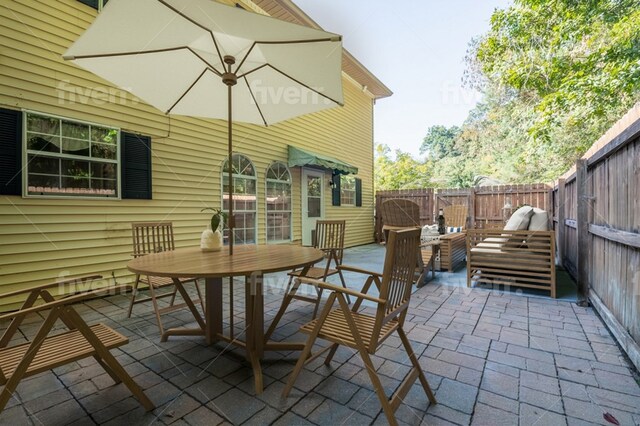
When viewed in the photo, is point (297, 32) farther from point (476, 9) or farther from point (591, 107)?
point (476, 9)

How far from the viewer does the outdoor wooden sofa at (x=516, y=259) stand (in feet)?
12.0

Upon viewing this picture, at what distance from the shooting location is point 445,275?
16.1 feet

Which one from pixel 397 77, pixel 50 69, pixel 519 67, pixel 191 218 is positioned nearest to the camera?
pixel 50 69

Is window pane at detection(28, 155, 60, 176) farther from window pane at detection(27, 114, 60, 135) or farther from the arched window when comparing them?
the arched window

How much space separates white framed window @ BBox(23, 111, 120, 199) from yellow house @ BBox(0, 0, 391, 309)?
1 cm

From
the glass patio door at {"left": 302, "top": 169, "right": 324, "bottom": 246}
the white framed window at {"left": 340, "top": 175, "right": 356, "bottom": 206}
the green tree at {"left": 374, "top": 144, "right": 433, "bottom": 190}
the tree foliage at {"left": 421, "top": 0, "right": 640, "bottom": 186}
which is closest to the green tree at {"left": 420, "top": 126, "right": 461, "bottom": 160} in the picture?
the green tree at {"left": 374, "top": 144, "right": 433, "bottom": 190}

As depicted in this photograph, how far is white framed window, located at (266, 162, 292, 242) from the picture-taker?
6184 millimetres

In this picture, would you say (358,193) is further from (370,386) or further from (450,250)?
(370,386)

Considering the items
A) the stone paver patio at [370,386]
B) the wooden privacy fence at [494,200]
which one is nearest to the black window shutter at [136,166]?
the stone paver patio at [370,386]

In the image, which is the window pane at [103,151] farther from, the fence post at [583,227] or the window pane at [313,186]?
the fence post at [583,227]

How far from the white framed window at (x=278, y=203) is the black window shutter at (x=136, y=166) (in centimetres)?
235

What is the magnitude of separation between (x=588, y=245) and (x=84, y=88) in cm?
632

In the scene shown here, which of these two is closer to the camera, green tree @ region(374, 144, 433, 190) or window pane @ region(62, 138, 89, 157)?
window pane @ region(62, 138, 89, 157)

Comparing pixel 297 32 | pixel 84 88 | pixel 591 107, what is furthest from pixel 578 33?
pixel 84 88
